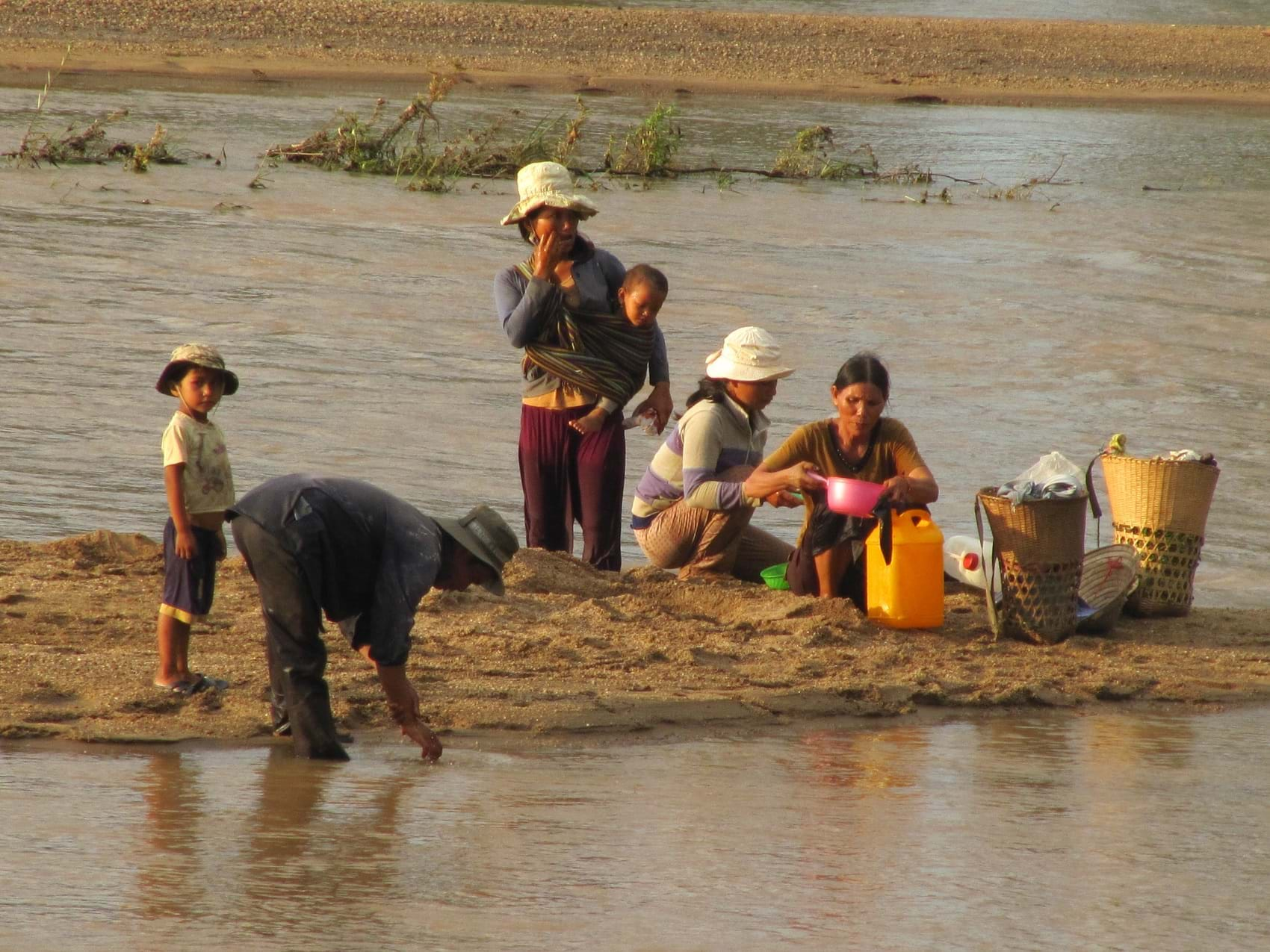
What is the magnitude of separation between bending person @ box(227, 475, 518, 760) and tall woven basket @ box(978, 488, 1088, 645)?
89.1 inches

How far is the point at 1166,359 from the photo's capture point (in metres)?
11.6

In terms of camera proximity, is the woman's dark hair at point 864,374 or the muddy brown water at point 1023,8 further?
the muddy brown water at point 1023,8

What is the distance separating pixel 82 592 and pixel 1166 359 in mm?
7967

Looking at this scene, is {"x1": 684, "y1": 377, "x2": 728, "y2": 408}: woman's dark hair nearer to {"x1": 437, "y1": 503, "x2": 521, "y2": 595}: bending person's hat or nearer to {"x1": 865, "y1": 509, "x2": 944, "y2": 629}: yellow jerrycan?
{"x1": 865, "y1": 509, "x2": 944, "y2": 629}: yellow jerrycan

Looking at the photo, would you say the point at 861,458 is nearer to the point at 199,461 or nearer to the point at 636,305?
the point at 636,305

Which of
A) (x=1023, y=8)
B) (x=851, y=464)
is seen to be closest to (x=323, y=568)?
(x=851, y=464)

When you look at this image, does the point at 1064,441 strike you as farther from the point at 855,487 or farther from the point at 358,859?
the point at 358,859

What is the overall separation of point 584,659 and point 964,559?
1.86m

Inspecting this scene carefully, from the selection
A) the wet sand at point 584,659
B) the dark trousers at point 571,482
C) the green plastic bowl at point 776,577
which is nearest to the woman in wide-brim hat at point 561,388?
the dark trousers at point 571,482

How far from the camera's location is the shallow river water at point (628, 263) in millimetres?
8258

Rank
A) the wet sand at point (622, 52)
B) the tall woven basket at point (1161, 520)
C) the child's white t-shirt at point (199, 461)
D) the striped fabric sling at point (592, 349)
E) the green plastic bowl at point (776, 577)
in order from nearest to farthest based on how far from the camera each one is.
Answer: the child's white t-shirt at point (199, 461), the striped fabric sling at point (592, 349), the tall woven basket at point (1161, 520), the green plastic bowl at point (776, 577), the wet sand at point (622, 52)

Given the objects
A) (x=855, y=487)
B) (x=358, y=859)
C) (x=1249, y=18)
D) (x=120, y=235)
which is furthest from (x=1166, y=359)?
(x=1249, y=18)

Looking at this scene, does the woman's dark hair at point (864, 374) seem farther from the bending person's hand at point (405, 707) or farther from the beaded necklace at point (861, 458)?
the bending person's hand at point (405, 707)

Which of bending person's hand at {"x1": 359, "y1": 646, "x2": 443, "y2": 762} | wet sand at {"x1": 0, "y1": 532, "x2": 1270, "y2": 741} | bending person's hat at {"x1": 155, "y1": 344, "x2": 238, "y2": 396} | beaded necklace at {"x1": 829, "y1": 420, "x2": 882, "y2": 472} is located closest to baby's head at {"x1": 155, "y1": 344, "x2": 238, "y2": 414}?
bending person's hat at {"x1": 155, "y1": 344, "x2": 238, "y2": 396}
